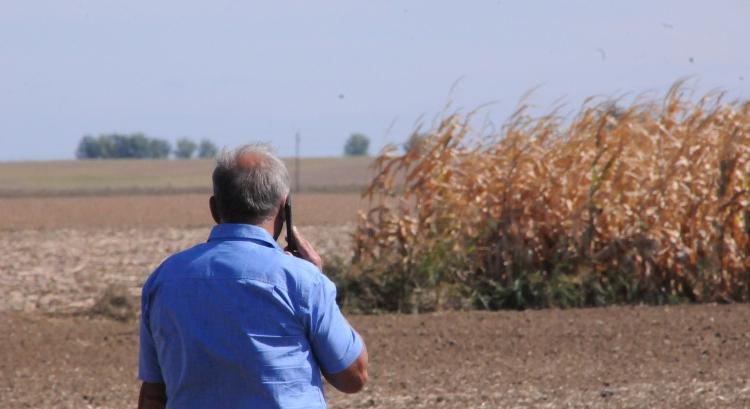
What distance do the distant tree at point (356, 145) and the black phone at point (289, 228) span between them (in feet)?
422

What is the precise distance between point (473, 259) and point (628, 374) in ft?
13.3

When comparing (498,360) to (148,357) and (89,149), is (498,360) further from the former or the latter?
(89,149)

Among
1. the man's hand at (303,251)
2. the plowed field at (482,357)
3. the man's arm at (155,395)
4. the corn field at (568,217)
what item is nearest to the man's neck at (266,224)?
the man's hand at (303,251)

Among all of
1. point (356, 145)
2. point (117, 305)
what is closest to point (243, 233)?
point (117, 305)

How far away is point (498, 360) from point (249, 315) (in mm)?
5872

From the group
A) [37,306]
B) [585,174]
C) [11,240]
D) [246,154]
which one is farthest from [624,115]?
[11,240]

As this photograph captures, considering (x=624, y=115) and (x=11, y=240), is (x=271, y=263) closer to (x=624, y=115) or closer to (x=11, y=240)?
(x=624, y=115)

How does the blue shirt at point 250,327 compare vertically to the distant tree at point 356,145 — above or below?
above

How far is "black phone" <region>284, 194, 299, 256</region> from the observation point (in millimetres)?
3350

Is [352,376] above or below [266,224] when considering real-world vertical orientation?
below

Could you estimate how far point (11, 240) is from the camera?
26.4 metres

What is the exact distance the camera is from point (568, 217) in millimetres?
12047

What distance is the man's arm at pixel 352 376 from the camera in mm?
3291

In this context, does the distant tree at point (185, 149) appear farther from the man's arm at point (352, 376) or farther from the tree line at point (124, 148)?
the man's arm at point (352, 376)
